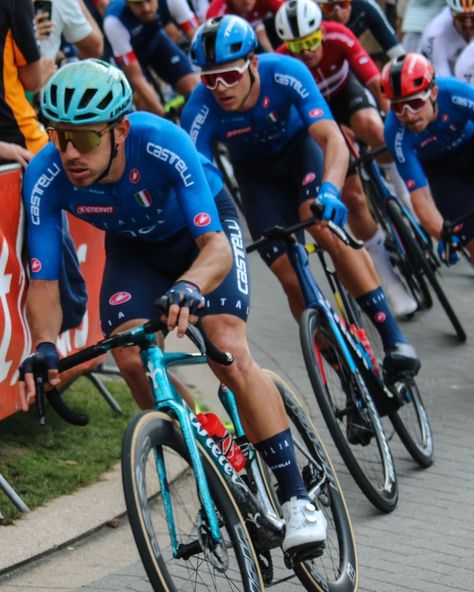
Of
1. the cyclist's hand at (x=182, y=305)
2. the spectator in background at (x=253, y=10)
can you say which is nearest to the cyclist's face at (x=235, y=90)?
the cyclist's hand at (x=182, y=305)

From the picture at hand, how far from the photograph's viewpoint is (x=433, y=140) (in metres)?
8.29

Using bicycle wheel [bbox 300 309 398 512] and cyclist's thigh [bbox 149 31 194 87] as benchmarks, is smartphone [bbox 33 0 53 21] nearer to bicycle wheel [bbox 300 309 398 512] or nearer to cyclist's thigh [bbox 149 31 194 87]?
bicycle wheel [bbox 300 309 398 512]

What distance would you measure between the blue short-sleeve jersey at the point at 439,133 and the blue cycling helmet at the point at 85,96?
366cm

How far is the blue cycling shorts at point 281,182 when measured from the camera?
7.18 metres

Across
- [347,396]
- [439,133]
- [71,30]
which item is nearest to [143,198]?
[347,396]

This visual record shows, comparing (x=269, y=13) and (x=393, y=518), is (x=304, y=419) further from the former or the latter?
(x=269, y=13)

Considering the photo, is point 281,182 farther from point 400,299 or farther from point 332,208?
point 400,299

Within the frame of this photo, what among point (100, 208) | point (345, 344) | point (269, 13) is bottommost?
point (269, 13)

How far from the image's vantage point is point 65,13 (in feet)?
27.8

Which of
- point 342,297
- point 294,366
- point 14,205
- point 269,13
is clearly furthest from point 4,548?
point 269,13

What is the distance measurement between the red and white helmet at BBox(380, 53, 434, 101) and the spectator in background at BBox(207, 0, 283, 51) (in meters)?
3.31

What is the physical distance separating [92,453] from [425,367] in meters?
2.71

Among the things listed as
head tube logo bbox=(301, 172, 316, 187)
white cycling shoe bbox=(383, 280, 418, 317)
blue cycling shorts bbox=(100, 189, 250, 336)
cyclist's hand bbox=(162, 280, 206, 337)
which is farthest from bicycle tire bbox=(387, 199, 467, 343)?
cyclist's hand bbox=(162, 280, 206, 337)

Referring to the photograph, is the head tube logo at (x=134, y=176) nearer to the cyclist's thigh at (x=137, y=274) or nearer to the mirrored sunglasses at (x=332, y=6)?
the cyclist's thigh at (x=137, y=274)
